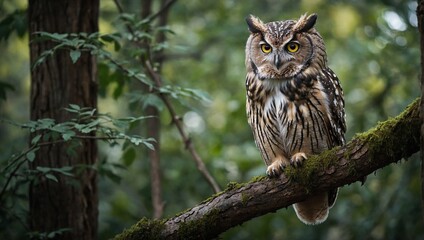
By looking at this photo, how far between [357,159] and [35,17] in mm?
2456

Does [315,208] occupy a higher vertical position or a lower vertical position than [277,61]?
lower

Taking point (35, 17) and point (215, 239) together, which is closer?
point (215, 239)

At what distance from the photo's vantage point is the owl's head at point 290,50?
346cm

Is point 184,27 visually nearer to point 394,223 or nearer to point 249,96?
point 394,223

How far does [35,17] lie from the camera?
397 cm

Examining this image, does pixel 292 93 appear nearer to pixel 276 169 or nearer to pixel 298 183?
pixel 276 169

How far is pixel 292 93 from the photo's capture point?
A: 3.39 metres

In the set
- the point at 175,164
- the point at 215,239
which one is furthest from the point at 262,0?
the point at 215,239

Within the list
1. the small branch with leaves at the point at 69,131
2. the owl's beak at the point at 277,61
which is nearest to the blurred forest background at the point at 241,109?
the small branch with leaves at the point at 69,131

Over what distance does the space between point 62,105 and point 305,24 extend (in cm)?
171

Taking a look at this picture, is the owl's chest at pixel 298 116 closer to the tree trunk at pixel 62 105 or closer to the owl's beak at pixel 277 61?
the owl's beak at pixel 277 61

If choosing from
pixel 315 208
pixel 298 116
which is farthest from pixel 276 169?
pixel 315 208

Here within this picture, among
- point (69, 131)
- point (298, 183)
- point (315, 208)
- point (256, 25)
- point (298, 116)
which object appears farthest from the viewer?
point (315, 208)

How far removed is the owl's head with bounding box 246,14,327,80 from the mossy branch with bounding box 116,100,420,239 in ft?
2.28
